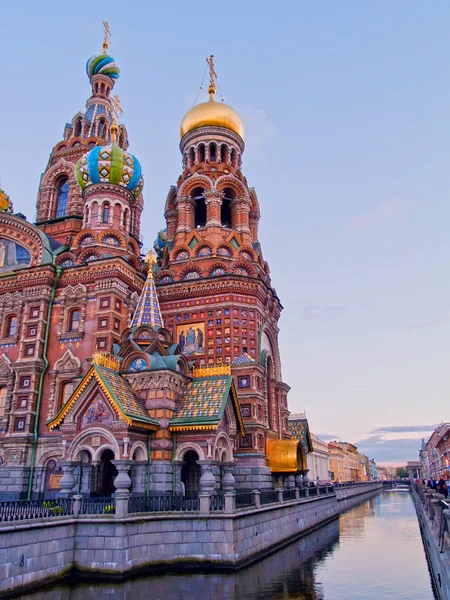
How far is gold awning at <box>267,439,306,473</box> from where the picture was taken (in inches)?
947

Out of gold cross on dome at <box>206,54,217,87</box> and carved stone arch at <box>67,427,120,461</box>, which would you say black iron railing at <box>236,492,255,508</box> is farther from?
gold cross on dome at <box>206,54,217,87</box>

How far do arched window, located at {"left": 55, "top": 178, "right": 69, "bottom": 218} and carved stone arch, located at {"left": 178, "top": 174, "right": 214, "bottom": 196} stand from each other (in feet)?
24.8

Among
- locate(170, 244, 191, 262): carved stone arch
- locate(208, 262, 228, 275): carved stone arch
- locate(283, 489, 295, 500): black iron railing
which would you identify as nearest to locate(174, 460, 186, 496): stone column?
locate(283, 489, 295, 500): black iron railing

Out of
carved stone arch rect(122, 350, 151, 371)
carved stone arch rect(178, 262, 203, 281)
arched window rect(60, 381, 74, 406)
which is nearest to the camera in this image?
carved stone arch rect(122, 350, 151, 371)

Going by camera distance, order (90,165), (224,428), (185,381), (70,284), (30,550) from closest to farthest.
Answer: (30,550) < (224,428) < (185,381) < (70,284) < (90,165)

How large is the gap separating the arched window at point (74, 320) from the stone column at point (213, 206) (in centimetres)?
922

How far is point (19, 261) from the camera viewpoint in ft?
88.2

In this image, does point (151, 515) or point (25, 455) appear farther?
point (25, 455)

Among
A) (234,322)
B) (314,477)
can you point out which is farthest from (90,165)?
(314,477)

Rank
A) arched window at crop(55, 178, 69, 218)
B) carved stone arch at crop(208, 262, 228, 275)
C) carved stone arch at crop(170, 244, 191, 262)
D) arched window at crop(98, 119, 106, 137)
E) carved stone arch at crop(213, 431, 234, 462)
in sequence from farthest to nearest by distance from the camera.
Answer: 1. arched window at crop(98, 119, 106, 137)
2. arched window at crop(55, 178, 69, 218)
3. carved stone arch at crop(170, 244, 191, 262)
4. carved stone arch at crop(208, 262, 228, 275)
5. carved stone arch at crop(213, 431, 234, 462)

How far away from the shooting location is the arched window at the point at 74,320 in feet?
80.9

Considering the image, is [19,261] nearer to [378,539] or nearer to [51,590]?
[51,590]

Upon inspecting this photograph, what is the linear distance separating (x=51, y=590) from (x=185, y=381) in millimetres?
9107

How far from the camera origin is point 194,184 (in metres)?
31.1
